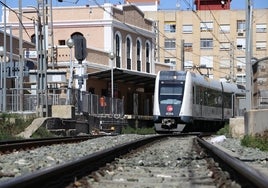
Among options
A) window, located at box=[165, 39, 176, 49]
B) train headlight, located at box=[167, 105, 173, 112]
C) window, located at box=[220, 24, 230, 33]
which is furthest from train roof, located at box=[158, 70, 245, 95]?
window, located at box=[165, 39, 176, 49]

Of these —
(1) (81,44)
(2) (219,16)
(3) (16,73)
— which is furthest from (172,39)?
(3) (16,73)

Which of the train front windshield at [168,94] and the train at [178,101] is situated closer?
the train at [178,101]

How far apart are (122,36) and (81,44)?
1423 cm

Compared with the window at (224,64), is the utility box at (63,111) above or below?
below

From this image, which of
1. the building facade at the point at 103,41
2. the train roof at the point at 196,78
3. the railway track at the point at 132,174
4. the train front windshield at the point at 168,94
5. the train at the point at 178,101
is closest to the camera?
the railway track at the point at 132,174

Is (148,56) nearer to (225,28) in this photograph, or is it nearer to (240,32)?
(240,32)

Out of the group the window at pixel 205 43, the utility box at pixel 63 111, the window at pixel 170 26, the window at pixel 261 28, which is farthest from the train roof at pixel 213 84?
the window at pixel 170 26

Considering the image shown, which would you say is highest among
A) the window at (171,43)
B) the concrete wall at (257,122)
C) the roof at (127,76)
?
the window at (171,43)

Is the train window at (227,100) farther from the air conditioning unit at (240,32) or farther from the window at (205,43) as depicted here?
the window at (205,43)

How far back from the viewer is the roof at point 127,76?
43666 mm

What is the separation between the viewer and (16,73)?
34406mm

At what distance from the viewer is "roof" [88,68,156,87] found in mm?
43666

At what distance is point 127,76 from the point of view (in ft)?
154

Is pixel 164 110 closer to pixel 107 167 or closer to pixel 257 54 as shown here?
pixel 107 167
